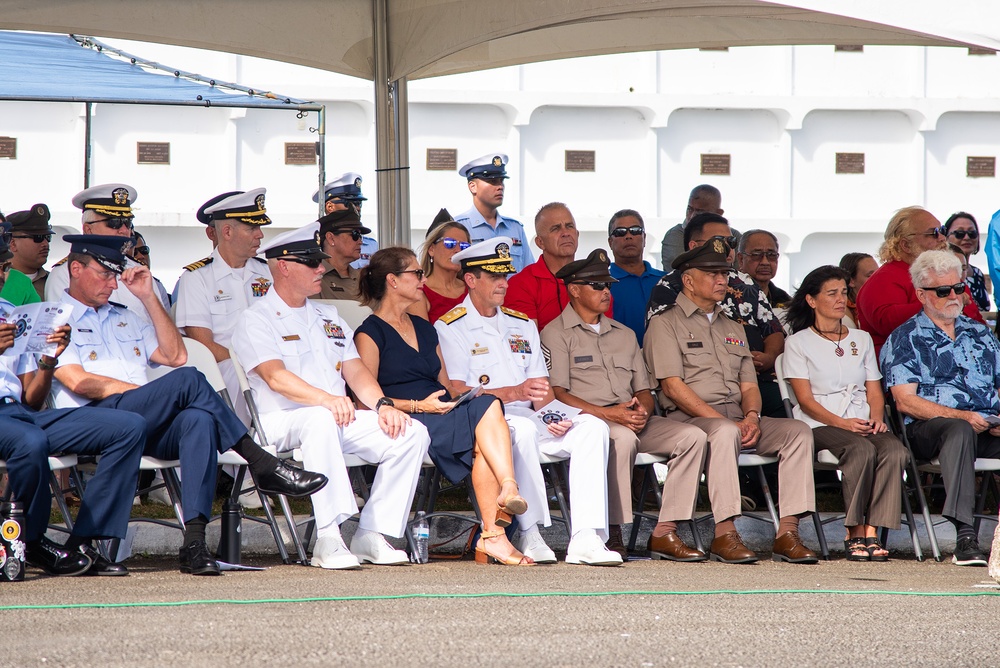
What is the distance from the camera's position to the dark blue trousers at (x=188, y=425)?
16.9ft

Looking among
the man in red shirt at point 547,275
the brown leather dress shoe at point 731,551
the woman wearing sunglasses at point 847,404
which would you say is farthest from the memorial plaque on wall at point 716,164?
the brown leather dress shoe at point 731,551

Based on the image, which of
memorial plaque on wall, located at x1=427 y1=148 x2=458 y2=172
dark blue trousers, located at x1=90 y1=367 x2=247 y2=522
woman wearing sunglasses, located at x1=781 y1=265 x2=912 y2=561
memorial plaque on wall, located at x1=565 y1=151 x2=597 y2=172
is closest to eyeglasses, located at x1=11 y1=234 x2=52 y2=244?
dark blue trousers, located at x1=90 y1=367 x2=247 y2=522

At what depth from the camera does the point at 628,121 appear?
26719 mm

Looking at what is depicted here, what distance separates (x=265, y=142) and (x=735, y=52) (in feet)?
31.4

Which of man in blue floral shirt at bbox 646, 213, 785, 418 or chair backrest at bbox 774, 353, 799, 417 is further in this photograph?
man in blue floral shirt at bbox 646, 213, 785, 418

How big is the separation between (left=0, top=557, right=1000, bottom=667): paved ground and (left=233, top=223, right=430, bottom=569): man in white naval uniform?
0.23 metres

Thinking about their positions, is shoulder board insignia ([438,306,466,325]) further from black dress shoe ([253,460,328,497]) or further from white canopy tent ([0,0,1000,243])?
white canopy tent ([0,0,1000,243])

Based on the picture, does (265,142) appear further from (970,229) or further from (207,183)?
(970,229)

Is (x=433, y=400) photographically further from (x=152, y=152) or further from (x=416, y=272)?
(x=152, y=152)

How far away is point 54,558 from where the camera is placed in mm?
5012

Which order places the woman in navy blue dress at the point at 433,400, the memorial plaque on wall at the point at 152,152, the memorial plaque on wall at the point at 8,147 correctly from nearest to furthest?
the woman in navy blue dress at the point at 433,400 < the memorial plaque on wall at the point at 8,147 < the memorial plaque on wall at the point at 152,152

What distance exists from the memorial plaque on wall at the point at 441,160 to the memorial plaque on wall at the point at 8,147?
24.3ft

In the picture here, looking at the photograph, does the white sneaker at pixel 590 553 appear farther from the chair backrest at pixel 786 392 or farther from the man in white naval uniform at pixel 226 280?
the man in white naval uniform at pixel 226 280

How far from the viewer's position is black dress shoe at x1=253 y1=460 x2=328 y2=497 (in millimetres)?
5320
